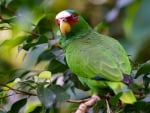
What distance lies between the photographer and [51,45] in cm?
118

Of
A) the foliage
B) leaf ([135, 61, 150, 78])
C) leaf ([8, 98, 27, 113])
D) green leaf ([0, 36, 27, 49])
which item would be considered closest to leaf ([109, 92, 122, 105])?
the foliage

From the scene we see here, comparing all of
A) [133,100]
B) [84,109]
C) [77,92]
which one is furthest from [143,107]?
[77,92]

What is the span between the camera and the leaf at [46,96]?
39.7 inches

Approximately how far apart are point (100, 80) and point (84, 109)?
0.61 feet

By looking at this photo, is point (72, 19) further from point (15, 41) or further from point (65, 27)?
point (15, 41)

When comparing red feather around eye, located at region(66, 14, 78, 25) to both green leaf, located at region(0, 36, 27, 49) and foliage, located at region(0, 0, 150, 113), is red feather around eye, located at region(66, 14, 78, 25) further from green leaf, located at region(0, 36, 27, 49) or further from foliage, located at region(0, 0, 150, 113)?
green leaf, located at region(0, 36, 27, 49)

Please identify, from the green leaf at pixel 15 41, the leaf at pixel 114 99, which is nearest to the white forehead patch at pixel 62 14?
the green leaf at pixel 15 41

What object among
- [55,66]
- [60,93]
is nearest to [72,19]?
[55,66]

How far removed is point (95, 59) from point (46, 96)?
189 mm

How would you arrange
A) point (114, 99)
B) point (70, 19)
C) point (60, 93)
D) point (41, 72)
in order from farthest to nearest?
point (70, 19), point (41, 72), point (60, 93), point (114, 99)

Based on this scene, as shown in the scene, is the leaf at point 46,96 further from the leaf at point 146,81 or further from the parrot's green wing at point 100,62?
the leaf at point 146,81

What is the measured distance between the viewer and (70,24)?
1.29m

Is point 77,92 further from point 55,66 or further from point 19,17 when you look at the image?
point 19,17

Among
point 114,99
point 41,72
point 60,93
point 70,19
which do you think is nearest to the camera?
point 114,99
